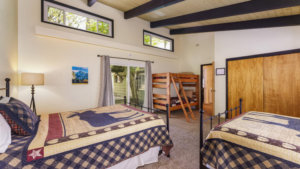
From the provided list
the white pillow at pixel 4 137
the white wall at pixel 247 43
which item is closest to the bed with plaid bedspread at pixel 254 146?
the white pillow at pixel 4 137

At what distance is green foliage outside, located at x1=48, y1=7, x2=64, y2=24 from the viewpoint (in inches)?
124

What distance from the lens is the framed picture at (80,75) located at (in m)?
3.44

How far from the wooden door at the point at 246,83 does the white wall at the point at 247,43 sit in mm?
216

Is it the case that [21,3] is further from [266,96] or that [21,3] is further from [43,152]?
[266,96]

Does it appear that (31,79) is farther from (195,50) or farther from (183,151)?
(195,50)

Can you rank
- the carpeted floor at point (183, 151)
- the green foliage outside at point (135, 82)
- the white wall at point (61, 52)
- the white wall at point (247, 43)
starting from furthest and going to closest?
the green foliage outside at point (135, 82), the white wall at point (247, 43), the white wall at point (61, 52), the carpeted floor at point (183, 151)

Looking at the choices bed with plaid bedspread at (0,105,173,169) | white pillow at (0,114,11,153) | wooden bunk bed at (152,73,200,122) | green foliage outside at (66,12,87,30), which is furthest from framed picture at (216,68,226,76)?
white pillow at (0,114,11,153)

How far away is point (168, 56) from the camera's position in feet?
18.9

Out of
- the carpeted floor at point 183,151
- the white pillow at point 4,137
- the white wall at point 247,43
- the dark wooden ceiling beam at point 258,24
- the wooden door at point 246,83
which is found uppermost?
the dark wooden ceiling beam at point 258,24

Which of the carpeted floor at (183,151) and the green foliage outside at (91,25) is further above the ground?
the green foliage outside at (91,25)

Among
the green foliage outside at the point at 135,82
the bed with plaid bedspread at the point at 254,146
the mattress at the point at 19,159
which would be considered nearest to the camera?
the mattress at the point at 19,159

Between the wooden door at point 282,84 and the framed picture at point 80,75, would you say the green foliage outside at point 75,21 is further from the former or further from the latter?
the wooden door at point 282,84

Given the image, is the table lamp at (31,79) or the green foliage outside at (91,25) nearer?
the table lamp at (31,79)

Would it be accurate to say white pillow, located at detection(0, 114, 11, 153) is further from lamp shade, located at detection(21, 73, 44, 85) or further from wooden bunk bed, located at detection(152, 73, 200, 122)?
wooden bunk bed, located at detection(152, 73, 200, 122)
